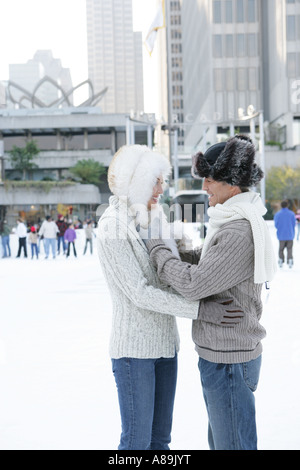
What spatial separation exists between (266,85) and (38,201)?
92.3 feet

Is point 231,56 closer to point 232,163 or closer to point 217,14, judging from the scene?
point 217,14

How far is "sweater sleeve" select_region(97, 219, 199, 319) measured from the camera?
188cm

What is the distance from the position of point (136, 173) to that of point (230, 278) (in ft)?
1.79

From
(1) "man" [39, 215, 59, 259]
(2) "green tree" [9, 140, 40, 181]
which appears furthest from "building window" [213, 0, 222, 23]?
(1) "man" [39, 215, 59, 259]

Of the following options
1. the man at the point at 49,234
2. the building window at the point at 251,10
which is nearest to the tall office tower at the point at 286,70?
the building window at the point at 251,10

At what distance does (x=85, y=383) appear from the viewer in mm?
3986

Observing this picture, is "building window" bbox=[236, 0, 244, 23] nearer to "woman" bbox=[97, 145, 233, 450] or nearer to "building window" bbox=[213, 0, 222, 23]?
"building window" bbox=[213, 0, 222, 23]

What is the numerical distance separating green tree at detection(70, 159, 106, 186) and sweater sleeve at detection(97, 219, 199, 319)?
172ft

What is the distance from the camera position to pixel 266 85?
57906mm

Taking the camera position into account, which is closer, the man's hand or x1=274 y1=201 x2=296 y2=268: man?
the man's hand

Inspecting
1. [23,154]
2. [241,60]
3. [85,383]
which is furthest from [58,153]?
[85,383]

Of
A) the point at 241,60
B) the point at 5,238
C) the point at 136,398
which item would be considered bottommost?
the point at 136,398

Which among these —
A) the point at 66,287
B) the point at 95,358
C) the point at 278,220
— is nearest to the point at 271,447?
the point at 95,358

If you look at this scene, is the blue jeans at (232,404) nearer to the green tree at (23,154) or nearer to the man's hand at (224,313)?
the man's hand at (224,313)
